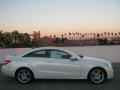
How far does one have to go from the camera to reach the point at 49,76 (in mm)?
11234

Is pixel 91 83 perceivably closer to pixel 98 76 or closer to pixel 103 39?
pixel 98 76

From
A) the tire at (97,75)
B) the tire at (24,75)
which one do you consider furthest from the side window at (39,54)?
the tire at (97,75)

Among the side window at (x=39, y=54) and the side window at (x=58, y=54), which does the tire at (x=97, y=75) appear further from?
the side window at (x=39, y=54)

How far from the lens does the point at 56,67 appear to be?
438 inches

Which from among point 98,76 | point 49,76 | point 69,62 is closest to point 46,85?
point 49,76

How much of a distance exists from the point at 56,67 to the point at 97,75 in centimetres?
152

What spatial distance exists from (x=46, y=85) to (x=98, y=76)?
1.92 metres

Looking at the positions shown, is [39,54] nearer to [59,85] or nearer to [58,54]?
[58,54]

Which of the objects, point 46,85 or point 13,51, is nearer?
point 46,85

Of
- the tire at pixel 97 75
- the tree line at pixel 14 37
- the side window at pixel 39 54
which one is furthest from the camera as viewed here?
the tree line at pixel 14 37

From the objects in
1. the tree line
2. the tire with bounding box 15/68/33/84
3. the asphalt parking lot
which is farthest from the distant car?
the tree line

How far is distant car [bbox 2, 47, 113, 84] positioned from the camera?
11.1 metres

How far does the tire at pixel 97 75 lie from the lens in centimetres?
1109

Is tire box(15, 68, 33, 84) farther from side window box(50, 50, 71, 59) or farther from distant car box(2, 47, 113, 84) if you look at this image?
side window box(50, 50, 71, 59)
